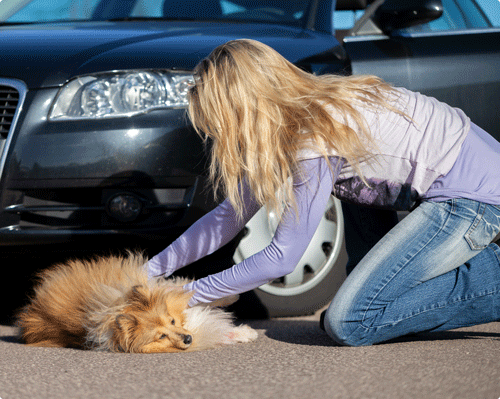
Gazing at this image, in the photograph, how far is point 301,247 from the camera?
7.59 ft

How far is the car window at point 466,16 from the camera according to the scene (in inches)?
141

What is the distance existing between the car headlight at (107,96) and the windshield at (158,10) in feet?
3.24

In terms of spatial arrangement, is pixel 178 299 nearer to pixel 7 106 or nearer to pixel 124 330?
pixel 124 330

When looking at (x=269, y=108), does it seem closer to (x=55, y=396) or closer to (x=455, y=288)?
(x=455, y=288)

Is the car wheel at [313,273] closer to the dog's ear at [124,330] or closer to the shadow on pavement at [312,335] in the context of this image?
the shadow on pavement at [312,335]

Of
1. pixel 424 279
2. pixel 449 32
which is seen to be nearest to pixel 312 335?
pixel 424 279

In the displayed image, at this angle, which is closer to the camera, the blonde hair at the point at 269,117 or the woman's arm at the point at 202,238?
the blonde hair at the point at 269,117

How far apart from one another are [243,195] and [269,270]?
44 centimetres

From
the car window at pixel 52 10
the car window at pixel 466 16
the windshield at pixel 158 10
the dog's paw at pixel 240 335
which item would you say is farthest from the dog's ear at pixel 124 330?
the car window at pixel 466 16

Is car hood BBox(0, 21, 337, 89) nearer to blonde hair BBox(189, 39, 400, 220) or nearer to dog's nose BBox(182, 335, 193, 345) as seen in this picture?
blonde hair BBox(189, 39, 400, 220)

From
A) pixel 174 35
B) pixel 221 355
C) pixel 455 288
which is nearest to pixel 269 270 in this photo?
pixel 221 355

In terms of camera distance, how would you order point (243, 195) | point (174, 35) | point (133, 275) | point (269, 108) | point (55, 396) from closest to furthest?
point (55, 396) < point (269, 108) < point (133, 275) < point (243, 195) < point (174, 35)

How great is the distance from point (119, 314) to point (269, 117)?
0.94m

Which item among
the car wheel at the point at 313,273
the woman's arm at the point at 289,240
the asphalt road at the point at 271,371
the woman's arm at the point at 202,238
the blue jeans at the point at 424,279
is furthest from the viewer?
the car wheel at the point at 313,273
